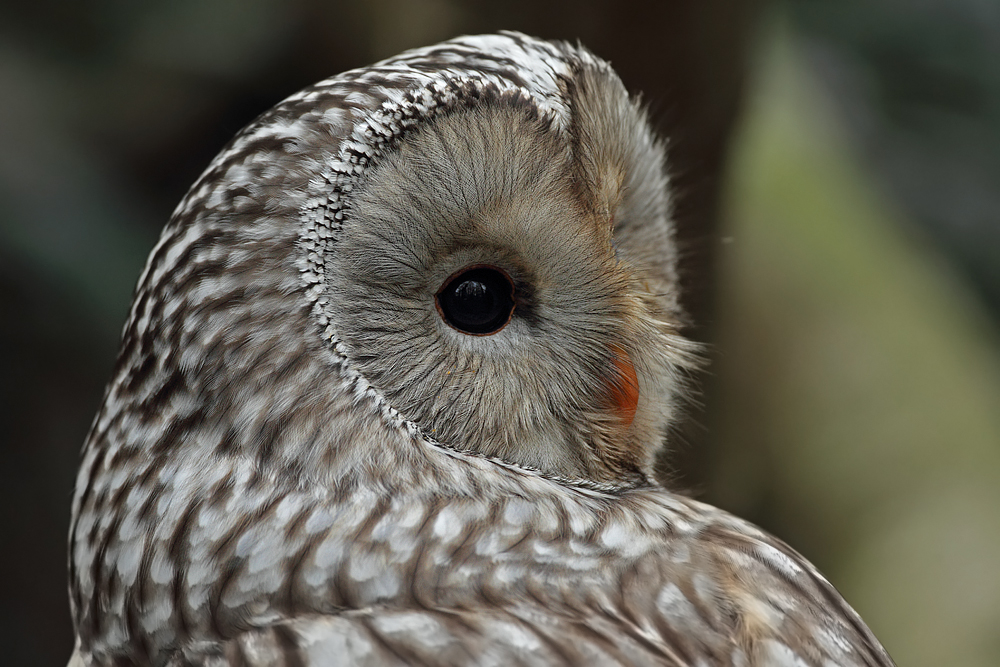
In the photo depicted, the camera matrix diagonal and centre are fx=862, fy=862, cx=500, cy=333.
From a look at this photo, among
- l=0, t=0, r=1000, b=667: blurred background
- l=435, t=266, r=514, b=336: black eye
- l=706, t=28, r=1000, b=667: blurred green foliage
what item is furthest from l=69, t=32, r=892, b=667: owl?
l=706, t=28, r=1000, b=667: blurred green foliage

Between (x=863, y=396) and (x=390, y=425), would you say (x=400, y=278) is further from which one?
(x=863, y=396)

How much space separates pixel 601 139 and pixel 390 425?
0.58m

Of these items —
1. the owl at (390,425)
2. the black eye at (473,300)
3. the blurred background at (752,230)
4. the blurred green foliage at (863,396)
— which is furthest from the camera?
the blurred green foliage at (863,396)

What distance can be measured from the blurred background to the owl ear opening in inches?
17.8

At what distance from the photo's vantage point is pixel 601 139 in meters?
1.39

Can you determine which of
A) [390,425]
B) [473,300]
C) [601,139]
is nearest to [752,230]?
[601,139]

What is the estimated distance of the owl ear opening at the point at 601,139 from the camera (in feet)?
4.33

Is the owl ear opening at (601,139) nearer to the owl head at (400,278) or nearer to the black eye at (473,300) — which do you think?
the owl head at (400,278)

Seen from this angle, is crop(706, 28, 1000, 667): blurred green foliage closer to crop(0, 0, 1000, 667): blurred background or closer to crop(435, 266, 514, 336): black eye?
crop(0, 0, 1000, 667): blurred background

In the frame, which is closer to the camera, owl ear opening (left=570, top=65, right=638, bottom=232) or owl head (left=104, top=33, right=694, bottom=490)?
owl head (left=104, top=33, right=694, bottom=490)

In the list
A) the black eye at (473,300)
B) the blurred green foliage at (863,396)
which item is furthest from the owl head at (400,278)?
Answer: the blurred green foliage at (863,396)

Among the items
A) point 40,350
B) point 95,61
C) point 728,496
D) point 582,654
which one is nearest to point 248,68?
point 95,61

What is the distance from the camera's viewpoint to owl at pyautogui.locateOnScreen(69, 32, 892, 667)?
3.62ft

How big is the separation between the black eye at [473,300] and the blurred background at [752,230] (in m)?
0.61
